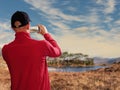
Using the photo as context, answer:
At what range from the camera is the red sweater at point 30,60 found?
4617mm

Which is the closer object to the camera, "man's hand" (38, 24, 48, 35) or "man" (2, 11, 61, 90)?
"man" (2, 11, 61, 90)

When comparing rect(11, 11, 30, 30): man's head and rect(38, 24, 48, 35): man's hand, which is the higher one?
rect(11, 11, 30, 30): man's head

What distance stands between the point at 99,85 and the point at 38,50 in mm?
13142

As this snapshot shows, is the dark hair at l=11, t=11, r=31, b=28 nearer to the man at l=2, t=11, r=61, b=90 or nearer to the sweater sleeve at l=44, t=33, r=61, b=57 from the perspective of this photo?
the man at l=2, t=11, r=61, b=90

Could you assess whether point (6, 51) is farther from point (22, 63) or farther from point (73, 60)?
point (73, 60)

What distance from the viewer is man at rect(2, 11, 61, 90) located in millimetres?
4617

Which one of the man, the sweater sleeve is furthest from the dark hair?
the sweater sleeve

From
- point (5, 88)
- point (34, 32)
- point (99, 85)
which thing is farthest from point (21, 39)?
point (99, 85)

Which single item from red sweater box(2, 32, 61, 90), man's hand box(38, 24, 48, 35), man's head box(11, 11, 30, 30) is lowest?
red sweater box(2, 32, 61, 90)

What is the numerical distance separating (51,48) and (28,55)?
29 cm

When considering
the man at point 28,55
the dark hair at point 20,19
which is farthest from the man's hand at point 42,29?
the dark hair at point 20,19

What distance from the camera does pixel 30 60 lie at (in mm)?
4684

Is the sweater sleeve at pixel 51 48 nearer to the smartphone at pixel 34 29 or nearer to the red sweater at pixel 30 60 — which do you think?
the red sweater at pixel 30 60

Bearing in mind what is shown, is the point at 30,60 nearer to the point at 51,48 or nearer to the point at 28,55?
the point at 28,55
